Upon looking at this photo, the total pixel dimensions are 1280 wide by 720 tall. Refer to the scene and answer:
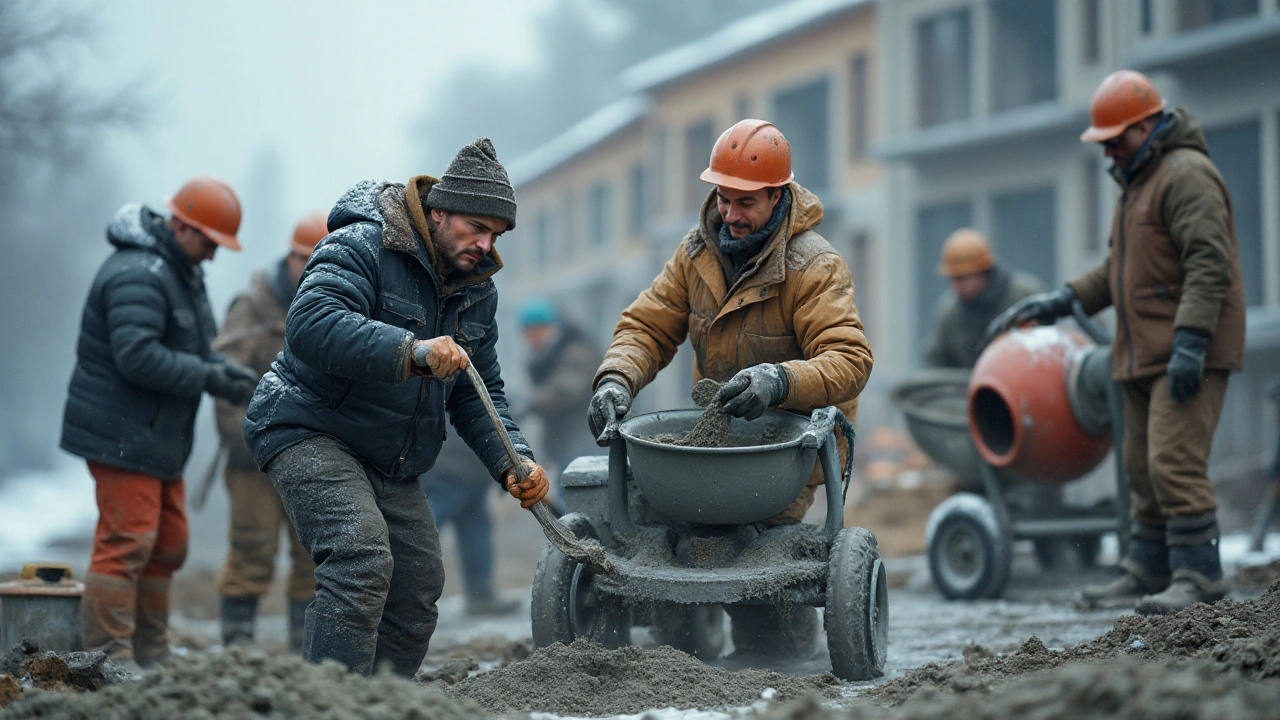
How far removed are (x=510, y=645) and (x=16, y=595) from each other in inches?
79.4

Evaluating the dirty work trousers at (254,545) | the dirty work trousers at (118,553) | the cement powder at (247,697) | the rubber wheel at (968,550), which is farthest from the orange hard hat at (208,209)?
the rubber wheel at (968,550)

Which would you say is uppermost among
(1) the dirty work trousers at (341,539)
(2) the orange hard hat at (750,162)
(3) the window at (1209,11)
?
(3) the window at (1209,11)

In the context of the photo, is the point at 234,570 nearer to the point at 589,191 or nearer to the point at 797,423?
the point at 797,423

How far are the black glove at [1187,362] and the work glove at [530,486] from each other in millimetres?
2909

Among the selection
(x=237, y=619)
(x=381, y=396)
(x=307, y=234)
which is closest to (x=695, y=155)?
(x=307, y=234)

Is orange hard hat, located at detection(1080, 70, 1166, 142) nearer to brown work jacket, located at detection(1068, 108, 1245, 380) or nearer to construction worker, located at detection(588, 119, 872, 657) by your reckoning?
brown work jacket, located at detection(1068, 108, 1245, 380)

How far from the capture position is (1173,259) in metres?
5.88

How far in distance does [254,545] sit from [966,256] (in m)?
4.61

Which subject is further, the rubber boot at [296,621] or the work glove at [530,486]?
the rubber boot at [296,621]

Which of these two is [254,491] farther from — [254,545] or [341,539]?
[341,539]

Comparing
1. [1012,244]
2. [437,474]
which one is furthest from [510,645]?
[1012,244]

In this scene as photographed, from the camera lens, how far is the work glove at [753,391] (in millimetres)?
4441

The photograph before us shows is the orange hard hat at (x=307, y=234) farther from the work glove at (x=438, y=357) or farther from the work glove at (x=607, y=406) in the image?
the work glove at (x=438, y=357)

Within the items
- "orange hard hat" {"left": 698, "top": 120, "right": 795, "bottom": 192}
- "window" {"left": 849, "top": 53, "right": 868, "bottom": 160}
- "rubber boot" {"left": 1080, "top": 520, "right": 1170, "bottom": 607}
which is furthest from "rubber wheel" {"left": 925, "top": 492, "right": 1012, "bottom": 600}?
"window" {"left": 849, "top": 53, "right": 868, "bottom": 160}
